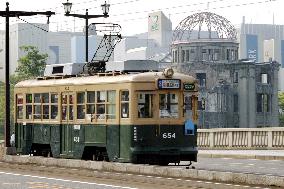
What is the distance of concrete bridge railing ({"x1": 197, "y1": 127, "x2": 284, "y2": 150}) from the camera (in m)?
43.4

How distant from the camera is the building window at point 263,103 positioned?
132 metres

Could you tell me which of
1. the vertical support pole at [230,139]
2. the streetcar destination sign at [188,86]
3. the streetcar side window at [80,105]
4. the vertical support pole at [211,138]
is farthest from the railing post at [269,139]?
the streetcar side window at [80,105]

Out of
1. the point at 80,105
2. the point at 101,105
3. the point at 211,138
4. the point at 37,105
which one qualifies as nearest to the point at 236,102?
the point at 211,138

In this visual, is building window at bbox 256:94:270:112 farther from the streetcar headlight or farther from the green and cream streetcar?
the streetcar headlight

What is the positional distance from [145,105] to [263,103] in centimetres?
10769

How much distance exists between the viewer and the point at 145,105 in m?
27.1

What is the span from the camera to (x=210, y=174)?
2191cm

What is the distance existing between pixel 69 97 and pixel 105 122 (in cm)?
214

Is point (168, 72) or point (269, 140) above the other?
point (168, 72)

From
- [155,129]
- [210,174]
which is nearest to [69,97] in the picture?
[155,129]

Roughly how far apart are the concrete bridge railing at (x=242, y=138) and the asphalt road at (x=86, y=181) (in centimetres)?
1848

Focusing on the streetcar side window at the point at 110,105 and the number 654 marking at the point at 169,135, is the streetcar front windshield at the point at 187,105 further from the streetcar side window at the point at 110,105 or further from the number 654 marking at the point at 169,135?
the streetcar side window at the point at 110,105

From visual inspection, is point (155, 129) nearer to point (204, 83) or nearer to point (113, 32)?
point (113, 32)

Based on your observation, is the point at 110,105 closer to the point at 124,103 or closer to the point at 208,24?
the point at 124,103
